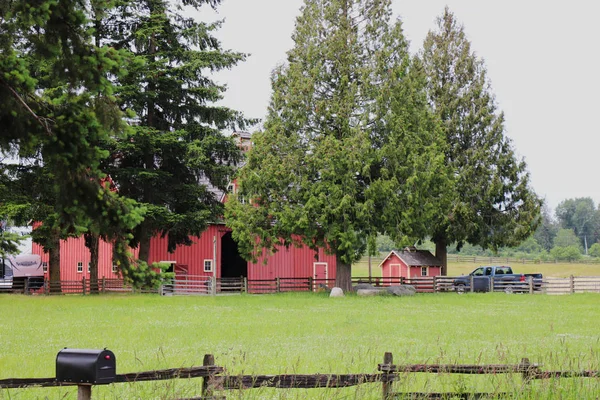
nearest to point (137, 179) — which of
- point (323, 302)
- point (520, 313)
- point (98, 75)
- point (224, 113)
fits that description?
point (224, 113)

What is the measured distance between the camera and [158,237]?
43.4 metres

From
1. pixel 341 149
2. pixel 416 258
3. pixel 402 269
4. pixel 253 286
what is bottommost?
pixel 253 286

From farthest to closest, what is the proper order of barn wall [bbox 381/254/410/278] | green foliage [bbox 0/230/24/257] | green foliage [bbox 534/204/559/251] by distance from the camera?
green foliage [bbox 534/204/559/251] → barn wall [bbox 381/254/410/278] → green foliage [bbox 0/230/24/257]

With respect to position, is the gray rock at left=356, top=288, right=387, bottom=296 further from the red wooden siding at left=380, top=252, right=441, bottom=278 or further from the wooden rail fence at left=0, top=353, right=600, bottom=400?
the wooden rail fence at left=0, top=353, right=600, bottom=400

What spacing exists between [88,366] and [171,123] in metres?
35.6

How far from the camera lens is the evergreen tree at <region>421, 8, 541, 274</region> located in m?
50.7

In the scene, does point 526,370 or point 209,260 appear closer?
point 526,370

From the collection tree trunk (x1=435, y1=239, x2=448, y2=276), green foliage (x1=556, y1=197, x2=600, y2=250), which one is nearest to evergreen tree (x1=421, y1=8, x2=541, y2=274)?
tree trunk (x1=435, y1=239, x2=448, y2=276)

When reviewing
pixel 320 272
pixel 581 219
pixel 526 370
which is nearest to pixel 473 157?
pixel 320 272

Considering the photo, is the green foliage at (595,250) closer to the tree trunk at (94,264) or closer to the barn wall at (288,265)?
the barn wall at (288,265)

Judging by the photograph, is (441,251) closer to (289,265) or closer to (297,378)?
(289,265)

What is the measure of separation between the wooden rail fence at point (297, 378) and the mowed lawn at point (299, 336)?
15 centimetres

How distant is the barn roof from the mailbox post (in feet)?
161

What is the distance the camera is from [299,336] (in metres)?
19.1
